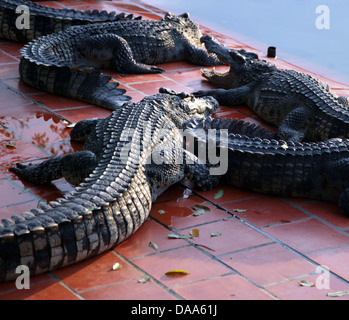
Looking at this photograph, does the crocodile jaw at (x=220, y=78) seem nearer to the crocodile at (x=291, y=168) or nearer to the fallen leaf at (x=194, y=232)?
the crocodile at (x=291, y=168)

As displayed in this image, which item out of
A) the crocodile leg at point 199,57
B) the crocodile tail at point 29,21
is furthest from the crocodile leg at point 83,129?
the crocodile tail at point 29,21

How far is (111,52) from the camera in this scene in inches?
306

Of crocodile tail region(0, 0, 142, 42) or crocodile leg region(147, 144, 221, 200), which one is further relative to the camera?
crocodile tail region(0, 0, 142, 42)

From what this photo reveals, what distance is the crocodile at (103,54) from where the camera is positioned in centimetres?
665

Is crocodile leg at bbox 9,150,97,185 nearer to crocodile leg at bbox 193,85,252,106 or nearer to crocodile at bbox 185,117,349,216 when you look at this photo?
crocodile at bbox 185,117,349,216

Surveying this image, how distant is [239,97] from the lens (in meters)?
7.05

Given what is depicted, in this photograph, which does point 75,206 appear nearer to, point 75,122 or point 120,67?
point 75,122

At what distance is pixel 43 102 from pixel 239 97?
2148 millimetres

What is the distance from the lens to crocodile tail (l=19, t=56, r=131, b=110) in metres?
6.58

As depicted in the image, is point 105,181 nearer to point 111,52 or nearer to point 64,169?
point 64,169

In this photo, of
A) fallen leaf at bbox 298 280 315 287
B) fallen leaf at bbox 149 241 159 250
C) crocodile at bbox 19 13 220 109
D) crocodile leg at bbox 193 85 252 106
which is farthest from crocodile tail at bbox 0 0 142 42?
fallen leaf at bbox 298 280 315 287

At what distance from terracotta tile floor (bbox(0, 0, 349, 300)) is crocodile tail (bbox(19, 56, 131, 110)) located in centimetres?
74

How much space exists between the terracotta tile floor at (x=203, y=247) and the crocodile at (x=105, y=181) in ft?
0.38

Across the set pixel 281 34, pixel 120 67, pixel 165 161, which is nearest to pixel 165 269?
pixel 165 161
